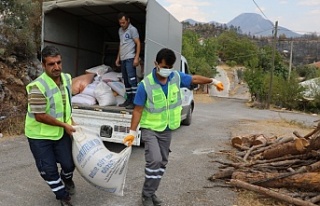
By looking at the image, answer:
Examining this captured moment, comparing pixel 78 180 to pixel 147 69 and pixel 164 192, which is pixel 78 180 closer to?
pixel 164 192

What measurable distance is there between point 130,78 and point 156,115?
2684mm

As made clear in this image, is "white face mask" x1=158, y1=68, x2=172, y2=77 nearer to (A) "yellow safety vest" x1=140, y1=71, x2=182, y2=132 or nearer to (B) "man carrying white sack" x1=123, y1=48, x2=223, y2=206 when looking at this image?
(B) "man carrying white sack" x1=123, y1=48, x2=223, y2=206

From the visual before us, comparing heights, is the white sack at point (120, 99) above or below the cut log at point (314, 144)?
above

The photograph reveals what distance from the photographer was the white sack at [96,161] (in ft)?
10.9

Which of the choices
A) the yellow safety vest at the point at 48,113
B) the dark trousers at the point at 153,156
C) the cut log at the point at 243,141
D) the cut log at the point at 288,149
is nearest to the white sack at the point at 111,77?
the cut log at the point at 243,141

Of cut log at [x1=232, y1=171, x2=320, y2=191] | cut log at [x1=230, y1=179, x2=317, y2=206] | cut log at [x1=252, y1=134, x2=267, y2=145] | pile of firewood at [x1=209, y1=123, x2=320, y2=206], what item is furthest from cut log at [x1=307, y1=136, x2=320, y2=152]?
cut log at [x1=252, y1=134, x2=267, y2=145]

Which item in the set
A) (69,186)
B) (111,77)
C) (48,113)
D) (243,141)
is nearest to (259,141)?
(243,141)

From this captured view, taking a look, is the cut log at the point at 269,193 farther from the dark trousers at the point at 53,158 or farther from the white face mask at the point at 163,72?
the dark trousers at the point at 53,158

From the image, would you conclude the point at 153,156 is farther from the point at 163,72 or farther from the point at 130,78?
the point at 130,78

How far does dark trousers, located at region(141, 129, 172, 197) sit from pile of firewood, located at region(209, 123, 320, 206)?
4.04 feet

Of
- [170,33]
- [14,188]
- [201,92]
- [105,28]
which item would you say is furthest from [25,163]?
[201,92]

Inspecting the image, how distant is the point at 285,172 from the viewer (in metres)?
4.66

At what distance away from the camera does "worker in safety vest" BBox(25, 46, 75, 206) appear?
10.2 ft

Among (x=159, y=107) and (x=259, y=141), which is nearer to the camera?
(x=159, y=107)
